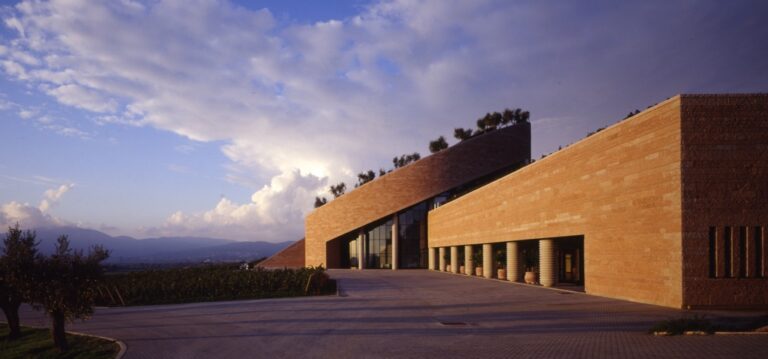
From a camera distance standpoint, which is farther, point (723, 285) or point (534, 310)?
point (534, 310)

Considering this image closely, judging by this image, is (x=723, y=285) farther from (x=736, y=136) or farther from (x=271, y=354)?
(x=271, y=354)

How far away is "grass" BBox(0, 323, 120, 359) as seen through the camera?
13.4 meters

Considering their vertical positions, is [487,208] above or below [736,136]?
below

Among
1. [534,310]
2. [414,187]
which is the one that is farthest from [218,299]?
[414,187]

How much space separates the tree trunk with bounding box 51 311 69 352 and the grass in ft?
0.47

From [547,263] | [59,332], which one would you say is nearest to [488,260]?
[547,263]

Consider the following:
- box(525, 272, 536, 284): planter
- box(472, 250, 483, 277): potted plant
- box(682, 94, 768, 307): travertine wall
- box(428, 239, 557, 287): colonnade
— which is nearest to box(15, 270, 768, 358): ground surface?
box(682, 94, 768, 307): travertine wall

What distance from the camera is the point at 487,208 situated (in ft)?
109

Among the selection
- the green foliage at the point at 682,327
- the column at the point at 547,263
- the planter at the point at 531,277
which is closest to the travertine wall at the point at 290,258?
the planter at the point at 531,277

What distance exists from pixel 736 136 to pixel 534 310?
23.5 feet

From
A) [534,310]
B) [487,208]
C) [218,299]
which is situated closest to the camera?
[534,310]

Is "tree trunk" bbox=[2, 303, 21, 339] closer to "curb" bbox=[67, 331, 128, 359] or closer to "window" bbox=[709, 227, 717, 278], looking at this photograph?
"curb" bbox=[67, 331, 128, 359]

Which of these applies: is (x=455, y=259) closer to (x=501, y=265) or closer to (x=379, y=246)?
(x=501, y=265)

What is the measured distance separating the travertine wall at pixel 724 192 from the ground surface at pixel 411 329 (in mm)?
1775
